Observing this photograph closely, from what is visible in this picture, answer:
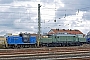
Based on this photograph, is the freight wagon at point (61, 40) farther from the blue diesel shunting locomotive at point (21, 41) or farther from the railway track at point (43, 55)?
the railway track at point (43, 55)

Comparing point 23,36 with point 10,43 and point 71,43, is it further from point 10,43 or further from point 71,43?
point 71,43

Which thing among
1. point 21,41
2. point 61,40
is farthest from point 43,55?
point 61,40

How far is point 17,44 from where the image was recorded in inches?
1855

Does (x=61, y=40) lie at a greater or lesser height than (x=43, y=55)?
lesser

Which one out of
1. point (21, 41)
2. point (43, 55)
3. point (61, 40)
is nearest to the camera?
point (43, 55)

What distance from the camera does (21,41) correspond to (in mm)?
47469

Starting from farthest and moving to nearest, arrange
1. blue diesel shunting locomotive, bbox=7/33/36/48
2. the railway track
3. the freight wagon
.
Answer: the freight wagon < blue diesel shunting locomotive, bbox=7/33/36/48 < the railway track

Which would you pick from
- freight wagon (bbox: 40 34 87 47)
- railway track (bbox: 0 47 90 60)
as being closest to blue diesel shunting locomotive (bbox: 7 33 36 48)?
freight wagon (bbox: 40 34 87 47)

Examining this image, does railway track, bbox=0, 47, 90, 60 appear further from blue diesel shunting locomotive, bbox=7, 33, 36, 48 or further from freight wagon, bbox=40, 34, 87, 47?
freight wagon, bbox=40, 34, 87, 47

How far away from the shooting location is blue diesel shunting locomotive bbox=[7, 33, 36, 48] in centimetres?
4653

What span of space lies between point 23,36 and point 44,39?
18.9 feet

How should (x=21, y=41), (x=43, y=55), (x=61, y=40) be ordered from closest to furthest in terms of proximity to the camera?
(x=43, y=55) < (x=21, y=41) < (x=61, y=40)

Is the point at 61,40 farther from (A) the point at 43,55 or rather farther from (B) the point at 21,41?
(A) the point at 43,55

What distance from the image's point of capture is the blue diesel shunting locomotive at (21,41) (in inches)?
1832
